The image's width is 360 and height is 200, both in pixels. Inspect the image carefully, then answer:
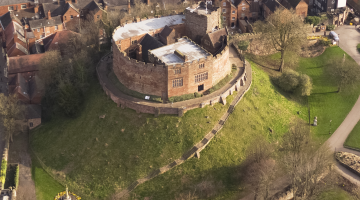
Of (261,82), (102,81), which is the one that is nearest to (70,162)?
(102,81)

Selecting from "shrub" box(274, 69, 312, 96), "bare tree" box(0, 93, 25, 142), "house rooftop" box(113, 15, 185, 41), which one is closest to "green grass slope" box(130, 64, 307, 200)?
"shrub" box(274, 69, 312, 96)

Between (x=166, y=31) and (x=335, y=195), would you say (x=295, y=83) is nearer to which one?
(x=335, y=195)

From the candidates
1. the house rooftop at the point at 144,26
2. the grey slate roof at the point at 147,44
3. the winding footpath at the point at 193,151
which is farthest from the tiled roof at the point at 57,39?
the winding footpath at the point at 193,151

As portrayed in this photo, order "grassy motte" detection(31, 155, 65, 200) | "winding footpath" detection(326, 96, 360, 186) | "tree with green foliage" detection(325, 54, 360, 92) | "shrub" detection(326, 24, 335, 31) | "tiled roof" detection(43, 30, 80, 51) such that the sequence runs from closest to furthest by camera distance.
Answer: "grassy motte" detection(31, 155, 65, 200)
"winding footpath" detection(326, 96, 360, 186)
"tree with green foliage" detection(325, 54, 360, 92)
"tiled roof" detection(43, 30, 80, 51)
"shrub" detection(326, 24, 335, 31)

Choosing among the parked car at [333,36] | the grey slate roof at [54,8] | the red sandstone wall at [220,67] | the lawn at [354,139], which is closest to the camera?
the lawn at [354,139]

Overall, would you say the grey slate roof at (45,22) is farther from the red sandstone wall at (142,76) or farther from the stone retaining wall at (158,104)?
the red sandstone wall at (142,76)

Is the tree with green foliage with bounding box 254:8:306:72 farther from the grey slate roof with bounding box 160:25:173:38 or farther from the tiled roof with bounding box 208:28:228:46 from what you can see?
the grey slate roof with bounding box 160:25:173:38
